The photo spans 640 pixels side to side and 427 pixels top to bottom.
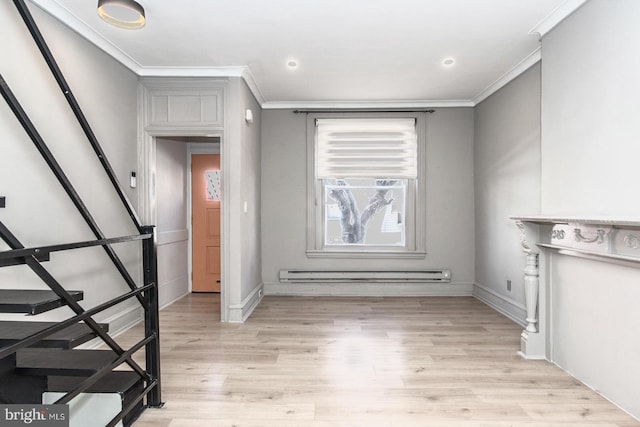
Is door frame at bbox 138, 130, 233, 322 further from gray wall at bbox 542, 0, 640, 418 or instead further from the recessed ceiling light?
gray wall at bbox 542, 0, 640, 418

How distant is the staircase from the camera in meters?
1.44

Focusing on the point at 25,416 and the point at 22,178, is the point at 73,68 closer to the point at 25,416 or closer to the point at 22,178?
the point at 22,178

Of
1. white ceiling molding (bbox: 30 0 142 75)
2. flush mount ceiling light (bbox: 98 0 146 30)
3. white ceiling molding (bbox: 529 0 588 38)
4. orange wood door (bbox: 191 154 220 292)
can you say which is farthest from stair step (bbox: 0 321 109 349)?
orange wood door (bbox: 191 154 220 292)

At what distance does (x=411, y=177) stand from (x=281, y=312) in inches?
99.3

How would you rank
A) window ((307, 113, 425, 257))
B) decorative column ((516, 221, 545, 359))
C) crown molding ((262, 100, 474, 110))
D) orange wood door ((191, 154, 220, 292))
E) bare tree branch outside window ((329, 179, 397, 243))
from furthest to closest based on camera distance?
orange wood door ((191, 154, 220, 292)), bare tree branch outside window ((329, 179, 397, 243)), window ((307, 113, 425, 257)), crown molding ((262, 100, 474, 110)), decorative column ((516, 221, 545, 359))

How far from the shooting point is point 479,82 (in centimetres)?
454

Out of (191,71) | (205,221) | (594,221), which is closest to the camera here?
(594,221)

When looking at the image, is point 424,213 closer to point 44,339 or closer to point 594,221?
point 594,221

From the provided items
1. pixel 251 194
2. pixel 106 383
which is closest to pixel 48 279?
pixel 106 383

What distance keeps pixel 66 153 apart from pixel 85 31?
1.02 meters

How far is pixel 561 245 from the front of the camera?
273 cm

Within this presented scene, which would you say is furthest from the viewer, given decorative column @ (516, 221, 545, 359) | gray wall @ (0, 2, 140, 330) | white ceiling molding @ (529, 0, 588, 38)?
decorative column @ (516, 221, 545, 359)

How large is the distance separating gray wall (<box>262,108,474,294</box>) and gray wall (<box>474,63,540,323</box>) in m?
0.17

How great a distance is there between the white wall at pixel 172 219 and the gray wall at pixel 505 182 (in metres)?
3.91
